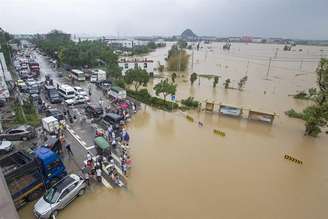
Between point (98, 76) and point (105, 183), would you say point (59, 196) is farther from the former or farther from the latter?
point (98, 76)

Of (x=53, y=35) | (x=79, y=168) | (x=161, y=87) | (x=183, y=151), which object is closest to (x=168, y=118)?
(x=161, y=87)

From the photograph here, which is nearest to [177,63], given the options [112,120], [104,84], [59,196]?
[104,84]

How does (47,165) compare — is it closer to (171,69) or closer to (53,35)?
(171,69)

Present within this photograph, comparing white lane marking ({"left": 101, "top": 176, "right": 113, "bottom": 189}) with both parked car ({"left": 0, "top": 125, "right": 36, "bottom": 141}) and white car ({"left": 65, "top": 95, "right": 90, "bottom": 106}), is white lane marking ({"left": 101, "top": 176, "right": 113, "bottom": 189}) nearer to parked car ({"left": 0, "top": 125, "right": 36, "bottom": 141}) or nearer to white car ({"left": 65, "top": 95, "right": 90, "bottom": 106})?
parked car ({"left": 0, "top": 125, "right": 36, "bottom": 141})

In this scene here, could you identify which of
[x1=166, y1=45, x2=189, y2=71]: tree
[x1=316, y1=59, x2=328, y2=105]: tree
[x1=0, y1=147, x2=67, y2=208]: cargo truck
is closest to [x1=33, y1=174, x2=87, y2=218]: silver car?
[x1=0, y1=147, x2=67, y2=208]: cargo truck

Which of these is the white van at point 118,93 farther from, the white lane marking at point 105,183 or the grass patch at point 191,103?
the white lane marking at point 105,183

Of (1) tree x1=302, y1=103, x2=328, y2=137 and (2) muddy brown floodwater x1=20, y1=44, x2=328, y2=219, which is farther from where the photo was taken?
(1) tree x1=302, y1=103, x2=328, y2=137

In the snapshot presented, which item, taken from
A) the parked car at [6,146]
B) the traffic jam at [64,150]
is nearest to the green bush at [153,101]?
the traffic jam at [64,150]
